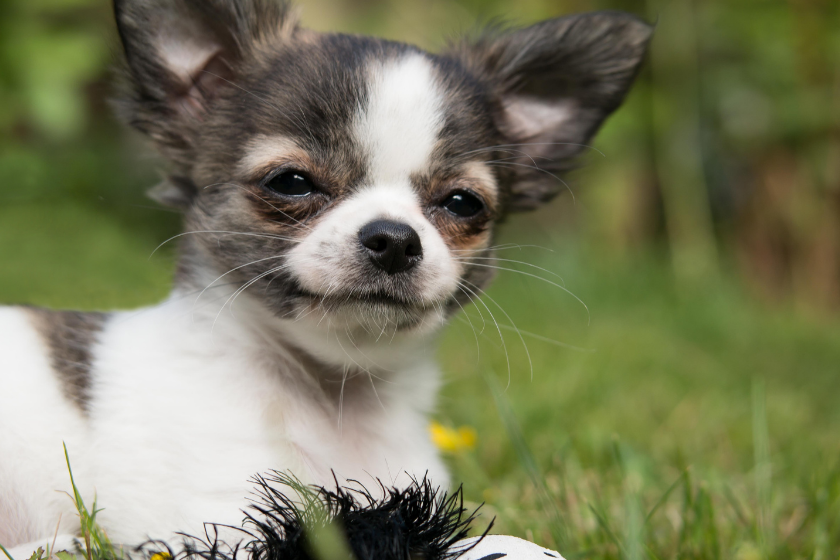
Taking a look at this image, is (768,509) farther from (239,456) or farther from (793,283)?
(793,283)

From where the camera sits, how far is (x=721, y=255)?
8922 millimetres

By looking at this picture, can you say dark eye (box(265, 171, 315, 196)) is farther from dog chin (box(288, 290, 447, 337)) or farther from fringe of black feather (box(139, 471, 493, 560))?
fringe of black feather (box(139, 471, 493, 560))

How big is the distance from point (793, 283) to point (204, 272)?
8030mm

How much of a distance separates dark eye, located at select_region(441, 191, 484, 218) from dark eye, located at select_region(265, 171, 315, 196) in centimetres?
44

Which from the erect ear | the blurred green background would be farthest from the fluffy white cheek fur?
the erect ear

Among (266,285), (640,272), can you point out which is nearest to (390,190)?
(266,285)

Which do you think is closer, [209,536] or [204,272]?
[209,536]

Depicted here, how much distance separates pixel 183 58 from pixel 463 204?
1.08 m

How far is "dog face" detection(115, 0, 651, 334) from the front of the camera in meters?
2.24

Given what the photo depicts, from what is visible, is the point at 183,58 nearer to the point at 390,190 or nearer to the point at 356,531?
the point at 390,190

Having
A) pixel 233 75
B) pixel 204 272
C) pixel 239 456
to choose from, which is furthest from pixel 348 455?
pixel 233 75

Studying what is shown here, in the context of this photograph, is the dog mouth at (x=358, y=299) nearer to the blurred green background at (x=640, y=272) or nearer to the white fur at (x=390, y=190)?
the white fur at (x=390, y=190)

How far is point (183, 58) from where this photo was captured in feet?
8.61

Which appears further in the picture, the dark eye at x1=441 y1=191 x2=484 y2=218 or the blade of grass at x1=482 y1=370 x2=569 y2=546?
the dark eye at x1=441 y1=191 x2=484 y2=218
